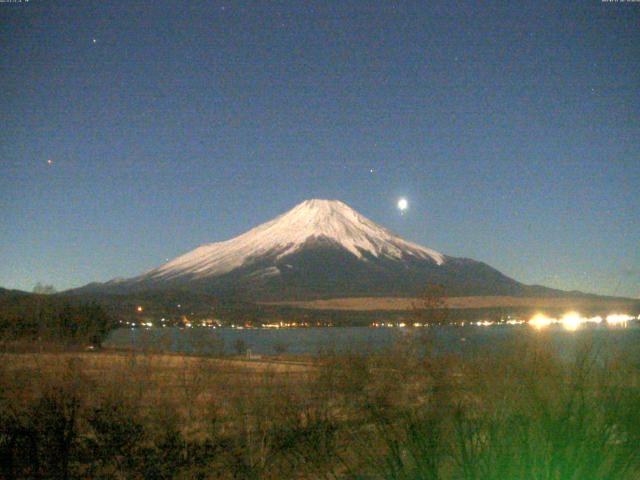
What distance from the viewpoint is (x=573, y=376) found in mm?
4781

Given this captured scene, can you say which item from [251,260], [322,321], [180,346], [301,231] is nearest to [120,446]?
[180,346]

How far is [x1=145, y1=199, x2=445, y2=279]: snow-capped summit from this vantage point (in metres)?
131

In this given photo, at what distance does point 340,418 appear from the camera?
10.5 metres

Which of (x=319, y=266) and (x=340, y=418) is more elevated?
(x=319, y=266)

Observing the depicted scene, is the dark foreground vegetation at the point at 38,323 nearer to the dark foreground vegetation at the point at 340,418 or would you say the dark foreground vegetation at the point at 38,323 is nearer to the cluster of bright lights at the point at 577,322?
the dark foreground vegetation at the point at 340,418

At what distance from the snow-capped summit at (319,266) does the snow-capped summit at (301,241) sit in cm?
18

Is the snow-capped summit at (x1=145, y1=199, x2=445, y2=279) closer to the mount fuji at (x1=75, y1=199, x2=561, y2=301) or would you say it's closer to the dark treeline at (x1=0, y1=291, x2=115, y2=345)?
the mount fuji at (x1=75, y1=199, x2=561, y2=301)

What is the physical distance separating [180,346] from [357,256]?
373 ft

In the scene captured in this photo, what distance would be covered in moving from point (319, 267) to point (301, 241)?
58.3ft

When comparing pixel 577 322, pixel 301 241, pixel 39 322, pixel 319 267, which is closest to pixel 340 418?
pixel 39 322

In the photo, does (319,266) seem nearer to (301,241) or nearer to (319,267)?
(319,267)

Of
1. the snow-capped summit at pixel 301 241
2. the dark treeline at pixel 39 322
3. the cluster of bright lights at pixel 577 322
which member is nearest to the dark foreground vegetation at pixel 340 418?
the cluster of bright lights at pixel 577 322

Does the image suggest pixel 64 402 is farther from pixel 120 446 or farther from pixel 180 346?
pixel 180 346

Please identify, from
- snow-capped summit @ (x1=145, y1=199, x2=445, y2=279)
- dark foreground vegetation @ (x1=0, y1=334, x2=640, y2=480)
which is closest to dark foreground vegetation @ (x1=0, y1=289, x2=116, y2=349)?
dark foreground vegetation @ (x1=0, y1=334, x2=640, y2=480)
